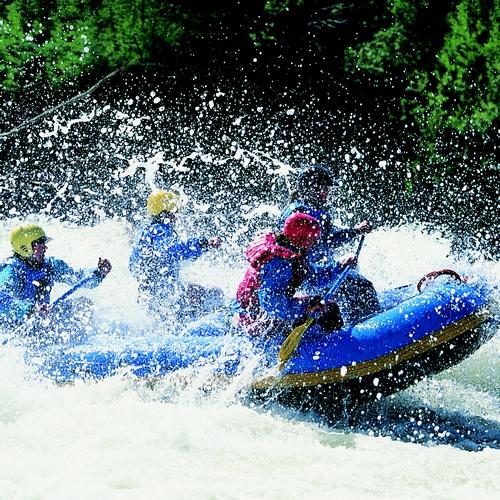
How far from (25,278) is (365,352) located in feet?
9.48

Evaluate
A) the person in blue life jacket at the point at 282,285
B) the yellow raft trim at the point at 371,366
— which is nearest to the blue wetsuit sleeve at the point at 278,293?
the person in blue life jacket at the point at 282,285

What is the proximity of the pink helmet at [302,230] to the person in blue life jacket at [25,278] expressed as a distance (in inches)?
88.3

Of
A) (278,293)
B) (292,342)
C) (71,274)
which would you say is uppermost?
(71,274)

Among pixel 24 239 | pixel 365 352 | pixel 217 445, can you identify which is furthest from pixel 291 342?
pixel 24 239

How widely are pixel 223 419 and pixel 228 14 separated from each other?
854 centimetres

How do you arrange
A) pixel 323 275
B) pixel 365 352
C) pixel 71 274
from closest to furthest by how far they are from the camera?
pixel 365 352
pixel 323 275
pixel 71 274

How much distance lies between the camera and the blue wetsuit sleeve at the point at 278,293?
19.5 ft

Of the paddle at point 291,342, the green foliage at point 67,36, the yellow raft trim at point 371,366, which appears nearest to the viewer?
the paddle at point 291,342

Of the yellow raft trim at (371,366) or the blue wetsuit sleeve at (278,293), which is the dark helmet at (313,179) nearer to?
the blue wetsuit sleeve at (278,293)

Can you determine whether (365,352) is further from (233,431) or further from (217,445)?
(217,445)

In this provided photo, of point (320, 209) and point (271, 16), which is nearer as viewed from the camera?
point (320, 209)

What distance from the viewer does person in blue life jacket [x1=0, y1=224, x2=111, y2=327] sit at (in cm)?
698

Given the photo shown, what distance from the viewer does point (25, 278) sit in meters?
7.12

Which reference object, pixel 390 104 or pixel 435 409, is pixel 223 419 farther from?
pixel 390 104
